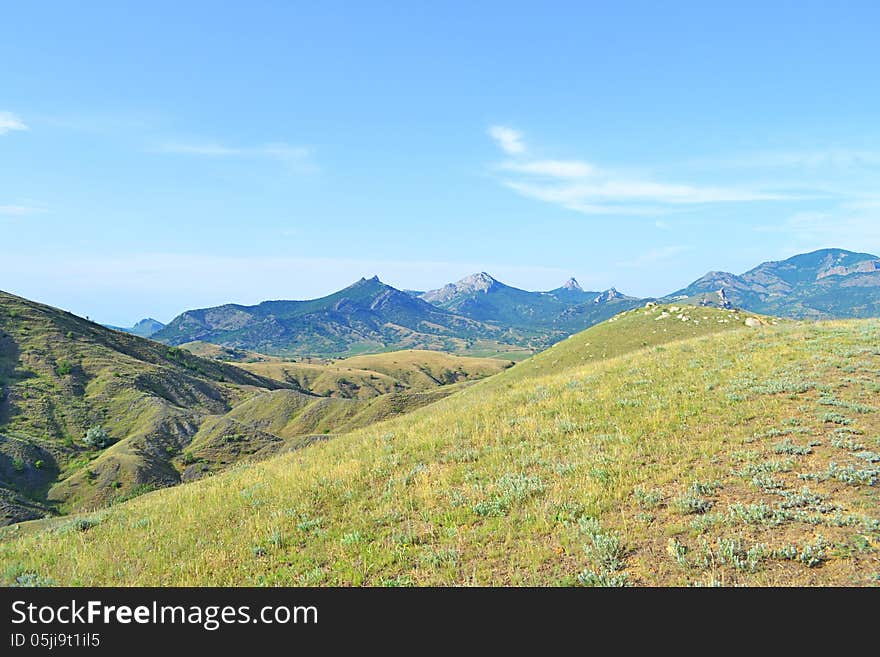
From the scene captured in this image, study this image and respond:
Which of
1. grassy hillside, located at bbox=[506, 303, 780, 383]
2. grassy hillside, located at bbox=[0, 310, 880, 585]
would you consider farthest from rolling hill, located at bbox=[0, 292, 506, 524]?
grassy hillside, located at bbox=[0, 310, 880, 585]

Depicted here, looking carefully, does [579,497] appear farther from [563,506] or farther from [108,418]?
[108,418]

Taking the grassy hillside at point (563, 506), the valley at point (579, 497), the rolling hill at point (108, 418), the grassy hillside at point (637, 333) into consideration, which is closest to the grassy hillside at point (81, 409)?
the rolling hill at point (108, 418)

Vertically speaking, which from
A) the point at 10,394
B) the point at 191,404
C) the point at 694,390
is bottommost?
the point at 191,404

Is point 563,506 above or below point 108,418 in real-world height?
above

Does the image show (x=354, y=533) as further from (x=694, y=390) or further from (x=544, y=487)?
(x=694, y=390)

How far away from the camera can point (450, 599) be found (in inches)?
286

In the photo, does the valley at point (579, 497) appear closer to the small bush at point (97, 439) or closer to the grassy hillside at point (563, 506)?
the grassy hillside at point (563, 506)

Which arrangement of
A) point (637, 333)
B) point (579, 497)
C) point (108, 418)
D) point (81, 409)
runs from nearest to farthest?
1. point (579, 497)
2. point (108, 418)
3. point (81, 409)
4. point (637, 333)

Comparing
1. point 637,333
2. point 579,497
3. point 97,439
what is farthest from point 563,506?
point 97,439

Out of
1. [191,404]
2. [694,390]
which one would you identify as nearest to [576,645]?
[694,390]

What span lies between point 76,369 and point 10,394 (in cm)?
1468

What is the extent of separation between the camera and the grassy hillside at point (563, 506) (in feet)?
26.0

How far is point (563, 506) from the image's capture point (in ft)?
32.7

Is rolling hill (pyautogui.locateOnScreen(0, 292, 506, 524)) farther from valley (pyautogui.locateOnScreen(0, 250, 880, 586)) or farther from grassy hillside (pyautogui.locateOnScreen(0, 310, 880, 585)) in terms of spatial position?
grassy hillside (pyautogui.locateOnScreen(0, 310, 880, 585))
